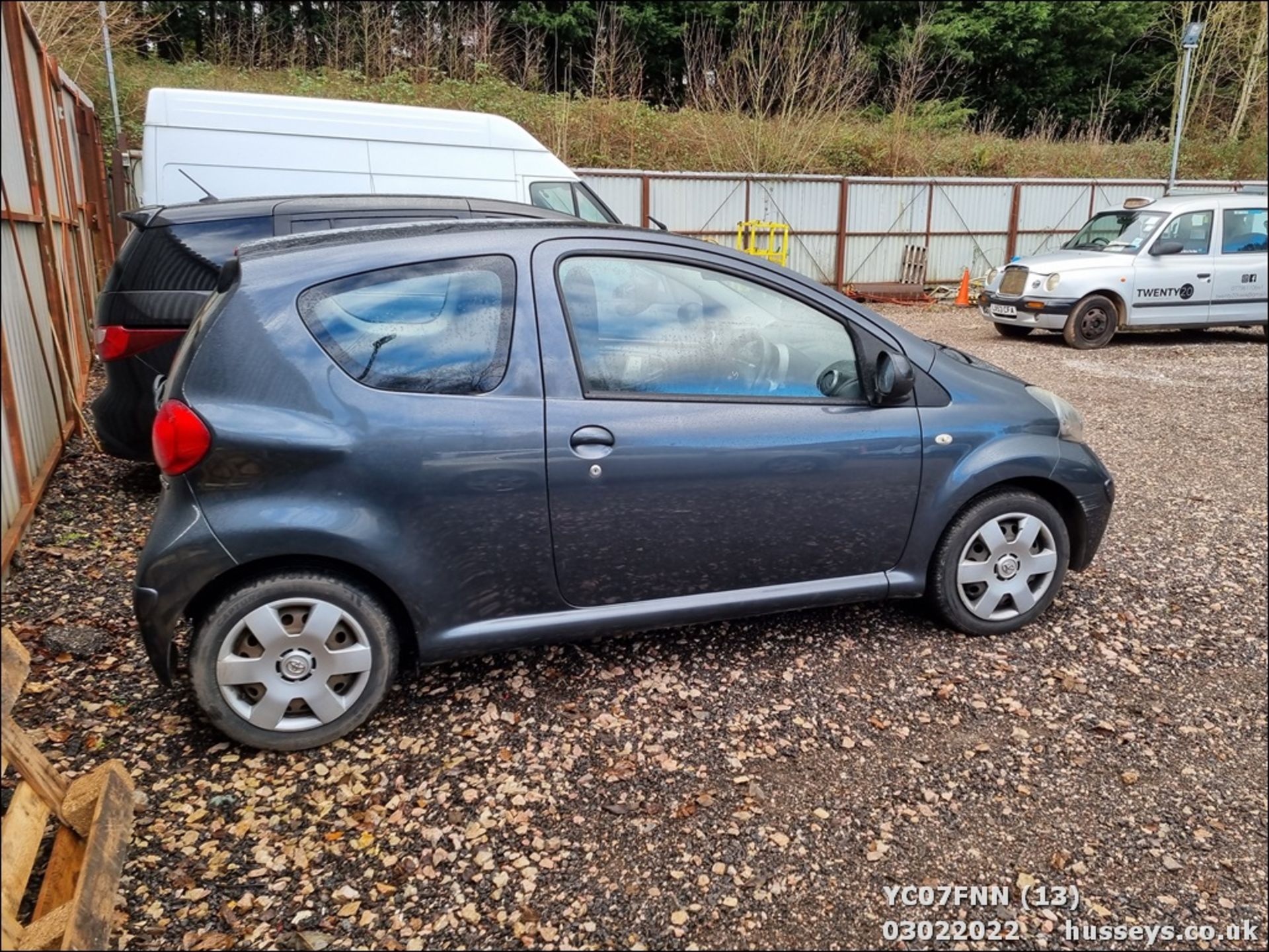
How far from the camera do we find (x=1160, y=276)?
12.1 m

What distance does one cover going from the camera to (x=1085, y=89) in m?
33.1

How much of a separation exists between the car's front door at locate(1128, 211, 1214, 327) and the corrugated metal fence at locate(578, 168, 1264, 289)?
6.22 m

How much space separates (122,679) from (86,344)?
5.53 meters

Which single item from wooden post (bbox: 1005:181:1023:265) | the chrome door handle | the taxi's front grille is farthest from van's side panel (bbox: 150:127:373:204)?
wooden post (bbox: 1005:181:1023:265)

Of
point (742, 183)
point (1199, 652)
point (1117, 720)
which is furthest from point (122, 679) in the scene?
point (742, 183)

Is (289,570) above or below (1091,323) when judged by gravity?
above

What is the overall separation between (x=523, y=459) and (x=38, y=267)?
461 cm

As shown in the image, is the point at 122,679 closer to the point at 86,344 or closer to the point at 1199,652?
the point at 1199,652

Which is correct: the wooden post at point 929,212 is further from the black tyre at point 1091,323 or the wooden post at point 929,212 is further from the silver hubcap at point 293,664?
the silver hubcap at point 293,664

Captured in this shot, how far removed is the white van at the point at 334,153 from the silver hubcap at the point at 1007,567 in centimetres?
594

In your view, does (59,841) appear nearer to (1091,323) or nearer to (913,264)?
(1091,323)

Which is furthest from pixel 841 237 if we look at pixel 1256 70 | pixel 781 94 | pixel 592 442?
pixel 592 442

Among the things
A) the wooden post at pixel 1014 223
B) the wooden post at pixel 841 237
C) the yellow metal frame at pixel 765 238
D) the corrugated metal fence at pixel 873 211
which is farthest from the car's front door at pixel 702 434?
the wooden post at pixel 1014 223

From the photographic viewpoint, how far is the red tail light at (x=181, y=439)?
2.76 m
